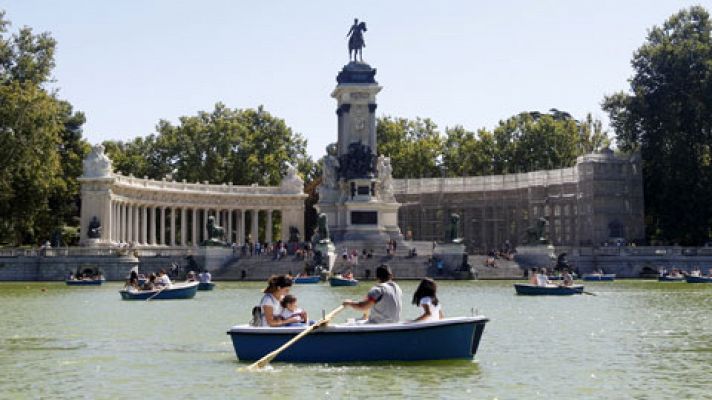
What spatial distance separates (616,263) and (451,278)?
12362 mm

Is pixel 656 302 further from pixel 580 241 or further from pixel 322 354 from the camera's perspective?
pixel 580 241

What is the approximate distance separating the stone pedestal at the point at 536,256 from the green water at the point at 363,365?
32.8 metres

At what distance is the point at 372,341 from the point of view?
873 inches

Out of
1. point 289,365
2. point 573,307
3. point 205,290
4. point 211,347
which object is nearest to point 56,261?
point 205,290

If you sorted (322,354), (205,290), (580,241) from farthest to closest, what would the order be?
1. (580,241)
2. (205,290)
3. (322,354)

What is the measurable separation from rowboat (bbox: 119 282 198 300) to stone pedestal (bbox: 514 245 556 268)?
3233 cm

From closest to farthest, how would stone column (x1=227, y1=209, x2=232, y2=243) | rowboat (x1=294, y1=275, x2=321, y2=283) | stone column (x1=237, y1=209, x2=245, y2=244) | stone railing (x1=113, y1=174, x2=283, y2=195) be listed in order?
rowboat (x1=294, y1=275, x2=321, y2=283)
stone railing (x1=113, y1=174, x2=283, y2=195)
stone column (x1=227, y1=209, x2=232, y2=243)
stone column (x1=237, y1=209, x2=245, y2=244)

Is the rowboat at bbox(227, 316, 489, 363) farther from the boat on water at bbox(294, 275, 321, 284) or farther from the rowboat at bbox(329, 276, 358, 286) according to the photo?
the boat on water at bbox(294, 275, 321, 284)

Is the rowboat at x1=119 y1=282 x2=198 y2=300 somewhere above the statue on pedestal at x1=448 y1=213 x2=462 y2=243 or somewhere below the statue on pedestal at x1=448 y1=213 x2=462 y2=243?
below

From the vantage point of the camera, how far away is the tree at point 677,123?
275ft

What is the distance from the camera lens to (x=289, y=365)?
22.6 meters

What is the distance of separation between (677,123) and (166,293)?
49331 millimetres

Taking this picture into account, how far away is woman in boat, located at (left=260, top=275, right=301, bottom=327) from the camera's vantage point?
22.5 m

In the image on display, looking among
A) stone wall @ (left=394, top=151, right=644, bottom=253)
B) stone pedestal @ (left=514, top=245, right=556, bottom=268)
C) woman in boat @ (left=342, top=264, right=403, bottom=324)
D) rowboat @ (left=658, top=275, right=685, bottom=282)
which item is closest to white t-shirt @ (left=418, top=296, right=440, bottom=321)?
woman in boat @ (left=342, top=264, right=403, bottom=324)
